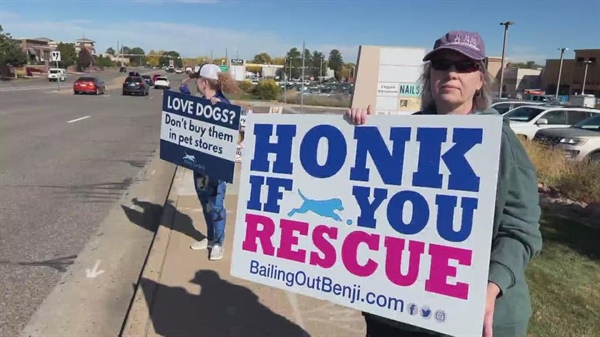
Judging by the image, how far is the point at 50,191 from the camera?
7.55 m

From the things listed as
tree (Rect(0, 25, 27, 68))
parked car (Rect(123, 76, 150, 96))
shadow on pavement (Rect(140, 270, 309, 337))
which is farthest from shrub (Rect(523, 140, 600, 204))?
tree (Rect(0, 25, 27, 68))

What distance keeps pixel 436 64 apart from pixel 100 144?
11.6m

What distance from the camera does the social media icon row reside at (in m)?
1.81

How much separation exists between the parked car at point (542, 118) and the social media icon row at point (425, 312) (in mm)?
14093

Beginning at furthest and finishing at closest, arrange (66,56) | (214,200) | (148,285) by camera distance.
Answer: (66,56) < (214,200) < (148,285)

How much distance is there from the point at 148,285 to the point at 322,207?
8.53 feet

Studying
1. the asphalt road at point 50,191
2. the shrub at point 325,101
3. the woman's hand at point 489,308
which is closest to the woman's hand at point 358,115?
the woman's hand at point 489,308

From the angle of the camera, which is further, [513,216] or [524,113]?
[524,113]

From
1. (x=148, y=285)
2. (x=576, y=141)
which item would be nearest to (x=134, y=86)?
(x=576, y=141)

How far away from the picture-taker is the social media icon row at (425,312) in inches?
71.2

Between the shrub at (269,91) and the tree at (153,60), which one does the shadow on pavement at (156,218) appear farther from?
the tree at (153,60)

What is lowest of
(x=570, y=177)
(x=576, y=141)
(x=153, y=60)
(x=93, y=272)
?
(x=93, y=272)

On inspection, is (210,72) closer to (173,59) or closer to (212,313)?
(212,313)

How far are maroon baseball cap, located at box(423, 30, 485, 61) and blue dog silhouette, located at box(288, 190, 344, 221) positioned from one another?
0.66 metres
